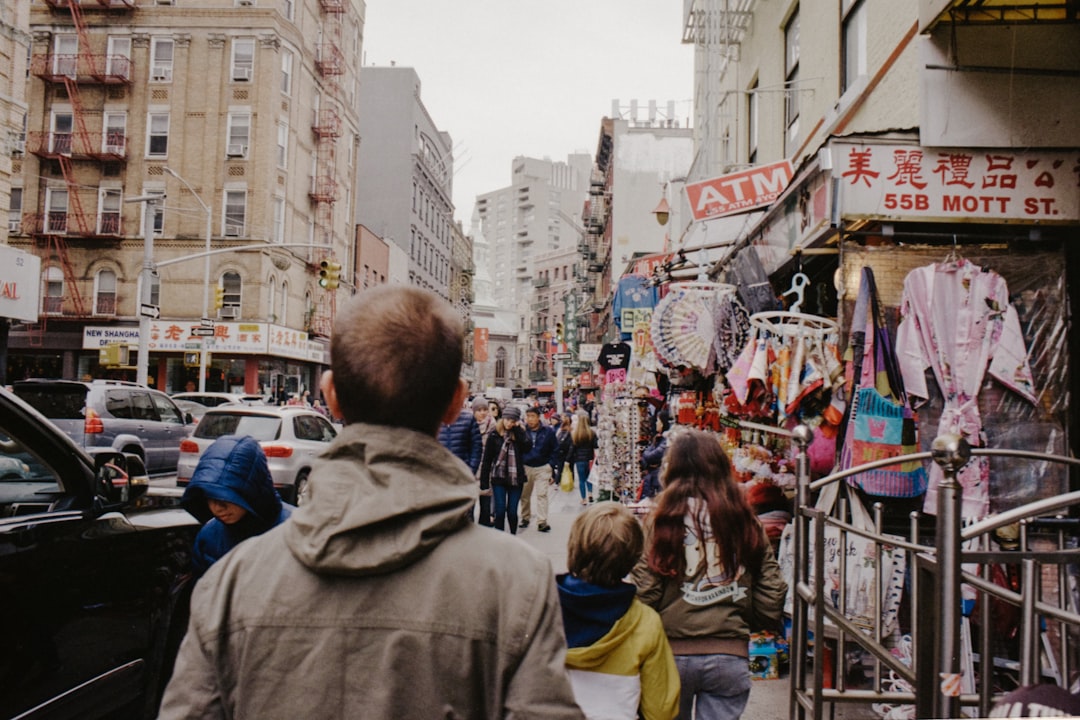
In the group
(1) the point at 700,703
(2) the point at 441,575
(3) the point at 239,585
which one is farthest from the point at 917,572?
(3) the point at 239,585

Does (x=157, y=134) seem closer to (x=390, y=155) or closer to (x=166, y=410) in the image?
(x=166, y=410)

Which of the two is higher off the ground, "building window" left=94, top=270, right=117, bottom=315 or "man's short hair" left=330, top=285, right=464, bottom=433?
"building window" left=94, top=270, right=117, bottom=315

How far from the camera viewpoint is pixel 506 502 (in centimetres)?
1006

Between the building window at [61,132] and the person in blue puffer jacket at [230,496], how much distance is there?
3904cm

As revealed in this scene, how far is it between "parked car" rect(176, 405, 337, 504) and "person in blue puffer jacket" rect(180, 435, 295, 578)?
871 cm

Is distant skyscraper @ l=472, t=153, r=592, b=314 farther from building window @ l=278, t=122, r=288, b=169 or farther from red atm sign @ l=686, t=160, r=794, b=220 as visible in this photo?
red atm sign @ l=686, t=160, r=794, b=220

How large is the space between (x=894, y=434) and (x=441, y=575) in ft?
15.0

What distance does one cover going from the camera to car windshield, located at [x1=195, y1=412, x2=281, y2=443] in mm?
12414

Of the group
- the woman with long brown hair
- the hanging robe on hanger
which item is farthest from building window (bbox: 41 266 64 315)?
the woman with long brown hair

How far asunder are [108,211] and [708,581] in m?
39.1

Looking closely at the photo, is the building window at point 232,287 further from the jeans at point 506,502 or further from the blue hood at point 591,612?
the blue hood at point 591,612

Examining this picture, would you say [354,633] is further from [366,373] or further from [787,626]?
[787,626]

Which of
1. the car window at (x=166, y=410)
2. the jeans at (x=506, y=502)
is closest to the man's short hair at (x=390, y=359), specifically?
the jeans at (x=506, y=502)

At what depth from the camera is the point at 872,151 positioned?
556 cm
